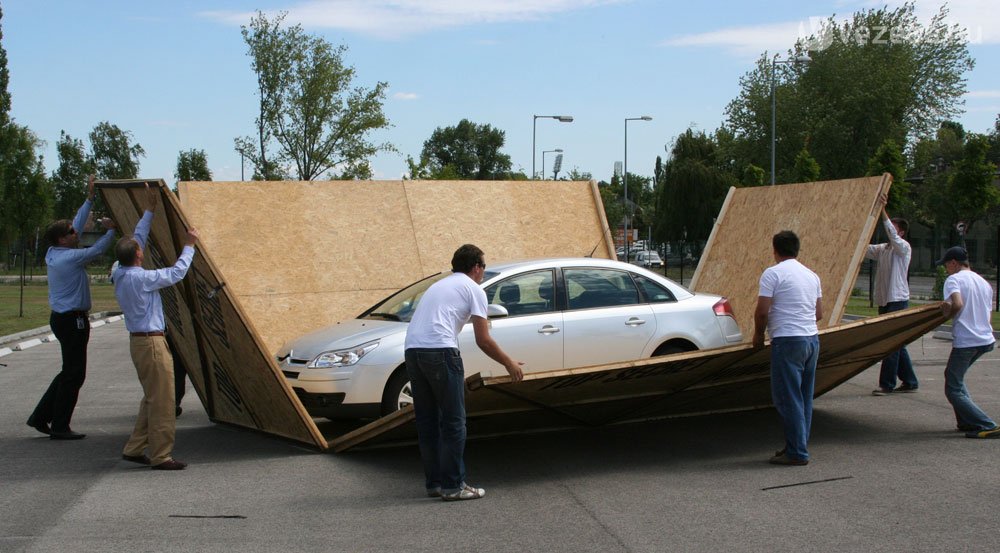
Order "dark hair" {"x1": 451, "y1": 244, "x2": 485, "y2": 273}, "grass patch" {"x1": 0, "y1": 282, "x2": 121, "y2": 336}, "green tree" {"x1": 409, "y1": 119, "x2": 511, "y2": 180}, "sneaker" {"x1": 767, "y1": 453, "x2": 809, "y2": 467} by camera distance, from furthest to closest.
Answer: "green tree" {"x1": 409, "y1": 119, "x2": 511, "y2": 180} → "grass patch" {"x1": 0, "y1": 282, "x2": 121, "y2": 336} → "sneaker" {"x1": 767, "y1": 453, "x2": 809, "y2": 467} → "dark hair" {"x1": 451, "y1": 244, "x2": 485, "y2": 273}

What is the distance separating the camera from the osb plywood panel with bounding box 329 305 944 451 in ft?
23.7

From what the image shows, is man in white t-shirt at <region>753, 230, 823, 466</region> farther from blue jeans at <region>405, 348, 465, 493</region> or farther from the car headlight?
the car headlight

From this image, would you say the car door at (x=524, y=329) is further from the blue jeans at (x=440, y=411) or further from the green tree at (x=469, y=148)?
the green tree at (x=469, y=148)

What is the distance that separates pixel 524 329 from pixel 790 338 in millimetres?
2478

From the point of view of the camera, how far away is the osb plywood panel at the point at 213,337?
26.1 feet

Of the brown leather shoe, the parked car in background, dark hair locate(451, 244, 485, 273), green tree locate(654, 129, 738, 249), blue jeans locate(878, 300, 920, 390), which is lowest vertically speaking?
the parked car in background

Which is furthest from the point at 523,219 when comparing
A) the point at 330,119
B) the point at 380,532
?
Answer: the point at 330,119

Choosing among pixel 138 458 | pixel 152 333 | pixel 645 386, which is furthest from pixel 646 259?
pixel 152 333

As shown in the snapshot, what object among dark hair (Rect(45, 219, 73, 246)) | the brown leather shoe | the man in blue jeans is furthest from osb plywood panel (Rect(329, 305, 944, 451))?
dark hair (Rect(45, 219, 73, 246))

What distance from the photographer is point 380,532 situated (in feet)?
19.7

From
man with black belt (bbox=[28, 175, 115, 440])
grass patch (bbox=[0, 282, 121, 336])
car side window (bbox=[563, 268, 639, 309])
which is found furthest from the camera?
grass patch (bbox=[0, 282, 121, 336])

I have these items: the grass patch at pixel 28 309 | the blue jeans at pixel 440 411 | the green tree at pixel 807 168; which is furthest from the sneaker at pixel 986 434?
the green tree at pixel 807 168

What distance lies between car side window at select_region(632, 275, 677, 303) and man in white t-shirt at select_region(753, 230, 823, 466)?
6.79 ft

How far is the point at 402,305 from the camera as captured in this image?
9641mm
